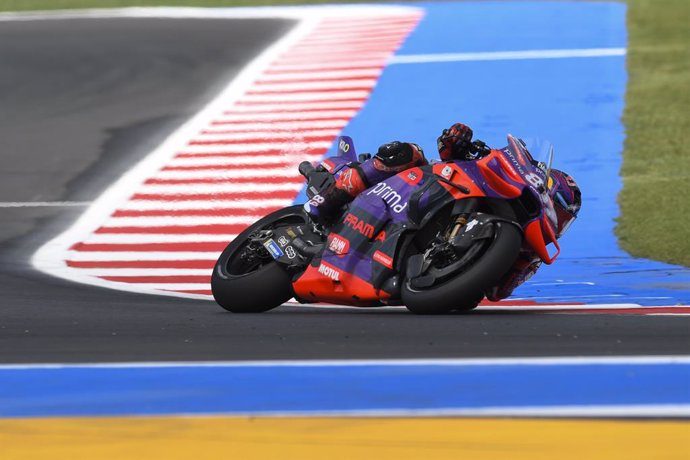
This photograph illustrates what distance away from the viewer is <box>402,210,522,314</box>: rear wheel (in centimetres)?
775

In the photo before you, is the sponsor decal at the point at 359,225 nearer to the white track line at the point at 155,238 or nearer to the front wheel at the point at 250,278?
the front wheel at the point at 250,278

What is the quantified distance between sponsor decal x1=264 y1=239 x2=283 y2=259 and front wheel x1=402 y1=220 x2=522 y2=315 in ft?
3.71

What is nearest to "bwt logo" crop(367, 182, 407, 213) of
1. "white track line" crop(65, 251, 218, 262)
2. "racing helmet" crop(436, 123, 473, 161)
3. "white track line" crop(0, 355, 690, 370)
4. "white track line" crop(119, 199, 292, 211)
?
"racing helmet" crop(436, 123, 473, 161)

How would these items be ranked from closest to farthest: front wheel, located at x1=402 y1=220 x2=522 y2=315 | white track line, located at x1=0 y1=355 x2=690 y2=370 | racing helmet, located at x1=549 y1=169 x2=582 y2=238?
white track line, located at x1=0 y1=355 x2=690 y2=370
front wheel, located at x1=402 y1=220 x2=522 y2=315
racing helmet, located at x1=549 y1=169 x2=582 y2=238

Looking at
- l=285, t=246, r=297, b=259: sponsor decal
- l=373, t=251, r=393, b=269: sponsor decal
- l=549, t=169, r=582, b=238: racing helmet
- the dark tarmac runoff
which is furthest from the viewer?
l=285, t=246, r=297, b=259: sponsor decal

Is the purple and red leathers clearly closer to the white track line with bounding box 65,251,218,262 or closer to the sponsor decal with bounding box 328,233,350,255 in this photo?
the sponsor decal with bounding box 328,233,350,255

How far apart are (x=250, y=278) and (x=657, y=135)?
9.53m

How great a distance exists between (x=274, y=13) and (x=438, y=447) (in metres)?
21.9

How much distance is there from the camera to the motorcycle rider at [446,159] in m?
8.52

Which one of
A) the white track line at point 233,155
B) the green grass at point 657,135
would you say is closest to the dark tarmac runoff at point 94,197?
the white track line at point 233,155

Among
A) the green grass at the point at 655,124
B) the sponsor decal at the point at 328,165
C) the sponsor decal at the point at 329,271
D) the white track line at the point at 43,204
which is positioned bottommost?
the green grass at the point at 655,124

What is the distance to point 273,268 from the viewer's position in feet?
29.2

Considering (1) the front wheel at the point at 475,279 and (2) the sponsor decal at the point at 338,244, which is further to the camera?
(2) the sponsor decal at the point at 338,244

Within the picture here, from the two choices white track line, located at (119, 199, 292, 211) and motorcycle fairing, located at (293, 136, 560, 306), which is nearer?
motorcycle fairing, located at (293, 136, 560, 306)
